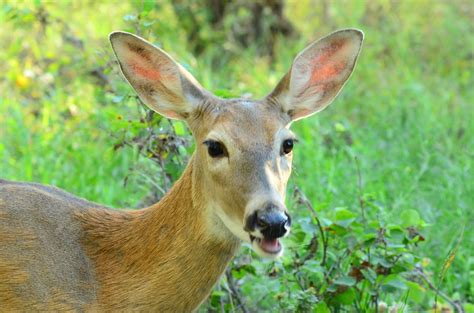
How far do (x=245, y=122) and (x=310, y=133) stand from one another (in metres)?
3.08

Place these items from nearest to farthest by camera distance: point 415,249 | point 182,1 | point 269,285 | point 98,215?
point 98,215, point 269,285, point 415,249, point 182,1

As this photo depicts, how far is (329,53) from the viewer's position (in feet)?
15.1

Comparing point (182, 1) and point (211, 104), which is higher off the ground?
point (182, 1)

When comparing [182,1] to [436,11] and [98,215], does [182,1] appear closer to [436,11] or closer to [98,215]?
[436,11]

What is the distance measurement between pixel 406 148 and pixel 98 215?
9.85 feet

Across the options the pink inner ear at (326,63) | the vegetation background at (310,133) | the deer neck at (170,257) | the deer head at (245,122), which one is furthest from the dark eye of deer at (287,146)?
the vegetation background at (310,133)

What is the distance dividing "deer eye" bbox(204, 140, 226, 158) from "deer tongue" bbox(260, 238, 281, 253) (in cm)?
41

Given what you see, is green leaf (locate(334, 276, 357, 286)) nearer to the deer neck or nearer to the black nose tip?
the deer neck

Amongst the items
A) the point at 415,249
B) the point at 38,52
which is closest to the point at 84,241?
the point at 415,249

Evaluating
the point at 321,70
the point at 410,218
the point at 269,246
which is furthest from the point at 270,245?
the point at 410,218

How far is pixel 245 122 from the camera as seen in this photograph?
13.3 feet

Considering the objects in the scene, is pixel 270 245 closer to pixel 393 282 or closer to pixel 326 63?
pixel 326 63

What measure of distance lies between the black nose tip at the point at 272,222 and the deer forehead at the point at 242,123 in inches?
14.0

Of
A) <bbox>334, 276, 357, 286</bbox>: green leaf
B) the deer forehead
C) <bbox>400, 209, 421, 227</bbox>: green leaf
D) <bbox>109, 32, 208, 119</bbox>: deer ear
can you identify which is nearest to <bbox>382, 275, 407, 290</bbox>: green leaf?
<bbox>334, 276, 357, 286</bbox>: green leaf
